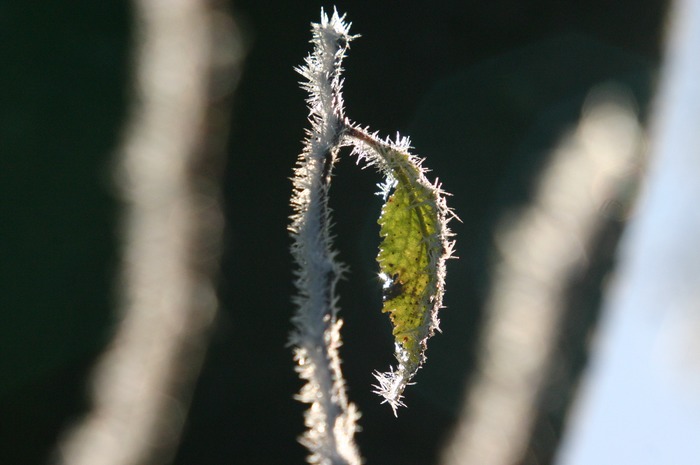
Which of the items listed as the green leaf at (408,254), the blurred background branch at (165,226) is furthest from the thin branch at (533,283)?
the green leaf at (408,254)

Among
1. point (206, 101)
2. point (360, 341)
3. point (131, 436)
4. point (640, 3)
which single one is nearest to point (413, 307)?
point (131, 436)

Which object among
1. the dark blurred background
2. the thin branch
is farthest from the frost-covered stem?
the dark blurred background

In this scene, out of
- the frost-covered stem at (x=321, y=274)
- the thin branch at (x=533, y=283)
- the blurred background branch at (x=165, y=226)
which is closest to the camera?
the frost-covered stem at (x=321, y=274)

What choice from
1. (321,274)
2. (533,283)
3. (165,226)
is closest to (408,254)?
(321,274)

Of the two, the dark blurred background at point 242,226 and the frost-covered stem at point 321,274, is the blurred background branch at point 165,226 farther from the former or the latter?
the frost-covered stem at point 321,274

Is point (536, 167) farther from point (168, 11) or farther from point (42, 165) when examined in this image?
point (42, 165)

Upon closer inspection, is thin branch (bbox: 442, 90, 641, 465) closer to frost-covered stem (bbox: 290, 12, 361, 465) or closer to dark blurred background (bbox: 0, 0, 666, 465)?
dark blurred background (bbox: 0, 0, 666, 465)
